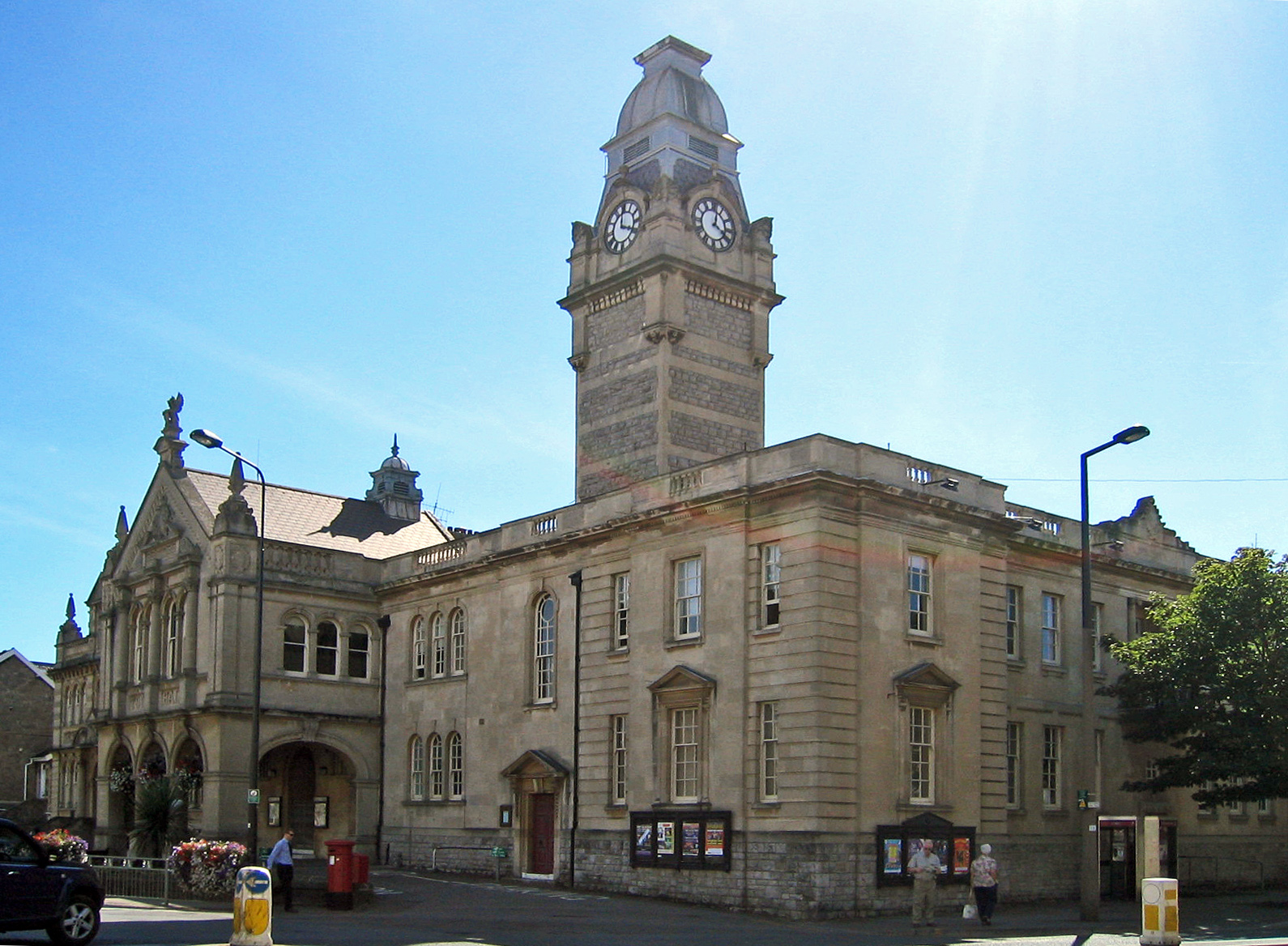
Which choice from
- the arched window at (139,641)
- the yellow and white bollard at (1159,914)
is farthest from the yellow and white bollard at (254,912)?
the arched window at (139,641)

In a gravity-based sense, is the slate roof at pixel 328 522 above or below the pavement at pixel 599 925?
above

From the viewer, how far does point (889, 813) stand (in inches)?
1213

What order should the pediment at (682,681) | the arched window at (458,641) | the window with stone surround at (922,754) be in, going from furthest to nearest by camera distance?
the arched window at (458,641)
the pediment at (682,681)
the window with stone surround at (922,754)

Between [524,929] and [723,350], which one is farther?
[723,350]

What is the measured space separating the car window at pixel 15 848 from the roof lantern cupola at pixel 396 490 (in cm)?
3200

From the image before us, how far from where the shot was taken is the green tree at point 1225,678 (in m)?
33.2

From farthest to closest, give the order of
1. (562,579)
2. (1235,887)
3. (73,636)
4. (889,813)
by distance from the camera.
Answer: (73,636)
(1235,887)
(562,579)
(889,813)

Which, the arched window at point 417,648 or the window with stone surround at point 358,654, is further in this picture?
the window with stone surround at point 358,654

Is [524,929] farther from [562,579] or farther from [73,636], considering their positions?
[73,636]

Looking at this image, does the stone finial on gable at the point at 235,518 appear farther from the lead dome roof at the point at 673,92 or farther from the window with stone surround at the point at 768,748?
the window with stone surround at the point at 768,748

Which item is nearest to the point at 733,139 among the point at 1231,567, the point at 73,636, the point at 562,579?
the point at 562,579

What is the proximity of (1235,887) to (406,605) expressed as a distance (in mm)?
25556

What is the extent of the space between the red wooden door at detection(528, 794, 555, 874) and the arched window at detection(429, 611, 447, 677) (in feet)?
20.5

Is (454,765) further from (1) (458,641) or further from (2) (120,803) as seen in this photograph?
(2) (120,803)
